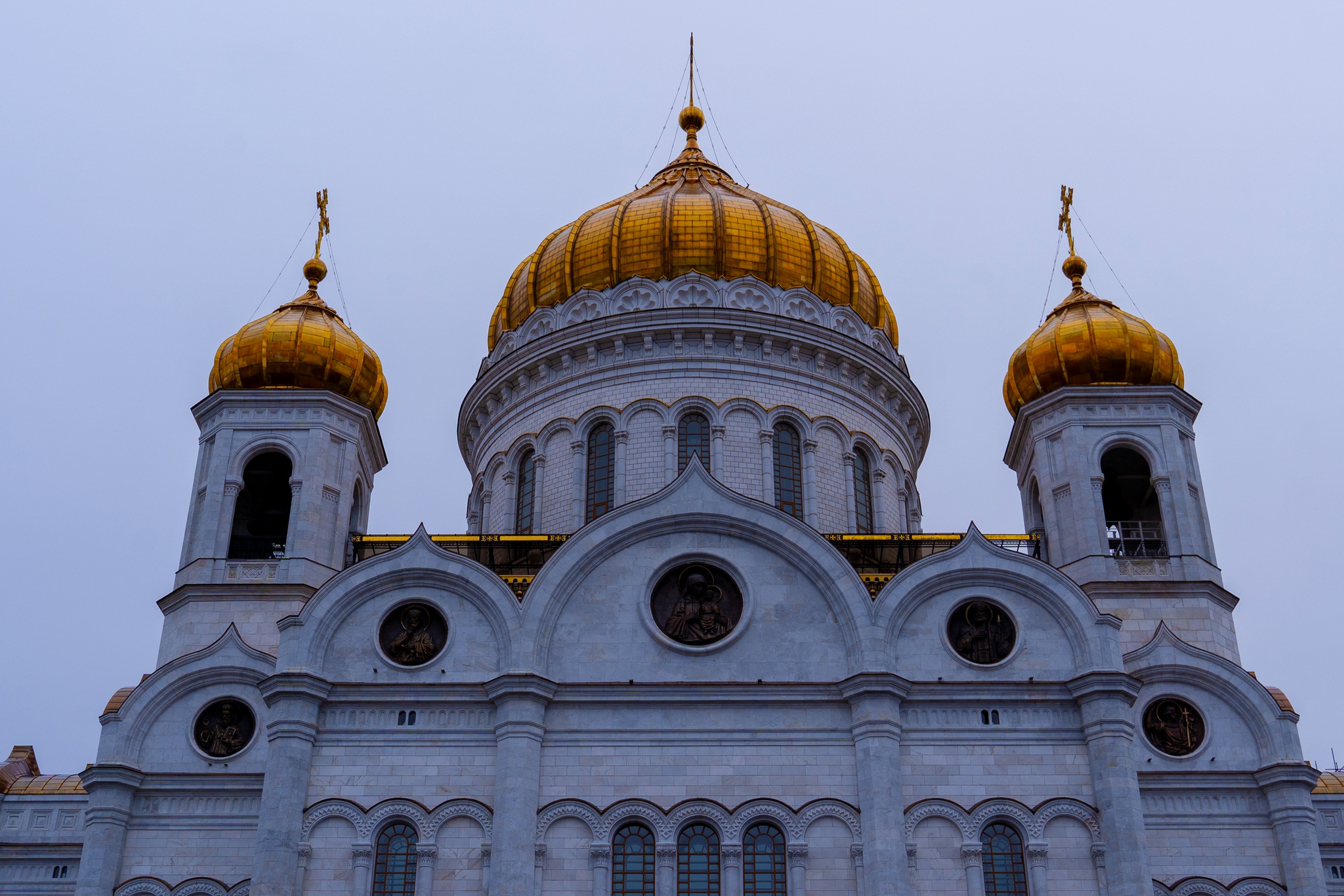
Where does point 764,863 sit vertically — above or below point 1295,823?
below

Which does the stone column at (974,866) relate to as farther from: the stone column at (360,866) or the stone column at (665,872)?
the stone column at (360,866)

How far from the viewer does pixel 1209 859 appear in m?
20.3

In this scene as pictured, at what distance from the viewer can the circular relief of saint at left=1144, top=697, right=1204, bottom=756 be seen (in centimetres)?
2117

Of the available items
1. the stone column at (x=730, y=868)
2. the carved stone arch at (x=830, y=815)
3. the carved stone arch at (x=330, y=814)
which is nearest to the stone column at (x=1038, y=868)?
the carved stone arch at (x=830, y=815)

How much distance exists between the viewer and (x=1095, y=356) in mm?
24766

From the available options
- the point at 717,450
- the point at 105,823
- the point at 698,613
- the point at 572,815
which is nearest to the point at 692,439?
the point at 717,450

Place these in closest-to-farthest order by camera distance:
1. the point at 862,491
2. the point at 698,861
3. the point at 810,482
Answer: the point at 698,861 → the point at 810,482 → the point at 862,491

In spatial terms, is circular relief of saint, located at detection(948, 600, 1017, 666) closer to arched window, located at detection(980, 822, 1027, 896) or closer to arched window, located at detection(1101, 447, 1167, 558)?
arched window, located at detection(980, 822, 1027, 896)

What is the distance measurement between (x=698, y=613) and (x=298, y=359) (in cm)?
868

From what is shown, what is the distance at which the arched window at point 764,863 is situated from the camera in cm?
1938

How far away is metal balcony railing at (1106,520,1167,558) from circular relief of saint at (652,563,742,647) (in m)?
6.60

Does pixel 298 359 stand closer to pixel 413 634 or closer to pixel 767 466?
pixel 413 634

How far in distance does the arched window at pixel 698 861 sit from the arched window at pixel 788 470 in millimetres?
7617

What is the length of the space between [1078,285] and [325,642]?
1503 cm
